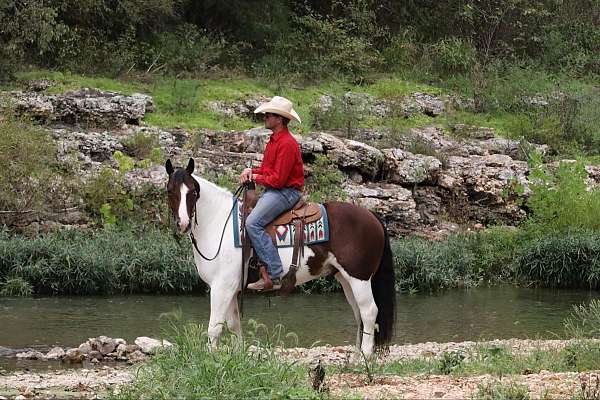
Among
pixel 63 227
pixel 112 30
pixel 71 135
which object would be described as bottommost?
pixel 63 227

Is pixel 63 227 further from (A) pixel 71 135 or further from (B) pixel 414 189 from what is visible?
(B) pixel 414 189

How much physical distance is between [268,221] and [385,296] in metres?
1.51

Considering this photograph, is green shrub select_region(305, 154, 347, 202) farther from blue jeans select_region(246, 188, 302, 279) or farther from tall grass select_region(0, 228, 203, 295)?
blue jeans select_region(246, 188, 302, 279)

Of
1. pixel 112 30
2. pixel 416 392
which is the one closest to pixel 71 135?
pixel 112 30

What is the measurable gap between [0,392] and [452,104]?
2083 cm

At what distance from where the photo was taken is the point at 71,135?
21.0 m

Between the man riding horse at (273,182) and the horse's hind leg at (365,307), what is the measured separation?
0.81 metres

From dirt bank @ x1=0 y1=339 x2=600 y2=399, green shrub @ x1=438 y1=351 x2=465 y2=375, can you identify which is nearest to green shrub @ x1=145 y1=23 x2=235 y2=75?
dirt bank @ x1=0 y1=339 x2=600 y2=399

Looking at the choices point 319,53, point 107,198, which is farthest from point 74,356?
point 319,53

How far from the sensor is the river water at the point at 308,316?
42.1 ft

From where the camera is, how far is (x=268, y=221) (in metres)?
10.1

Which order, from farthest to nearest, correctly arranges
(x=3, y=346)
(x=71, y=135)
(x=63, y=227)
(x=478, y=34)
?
(x=478, y=34) → (x=71, y=135) → (x=63, y=227) → (x=3, y=346)

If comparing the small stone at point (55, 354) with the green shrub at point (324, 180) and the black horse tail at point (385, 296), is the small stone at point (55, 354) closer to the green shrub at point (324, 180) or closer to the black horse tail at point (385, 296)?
the black horse tail at point (385, 296)

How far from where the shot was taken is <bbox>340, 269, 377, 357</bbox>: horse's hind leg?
33.0 ft
